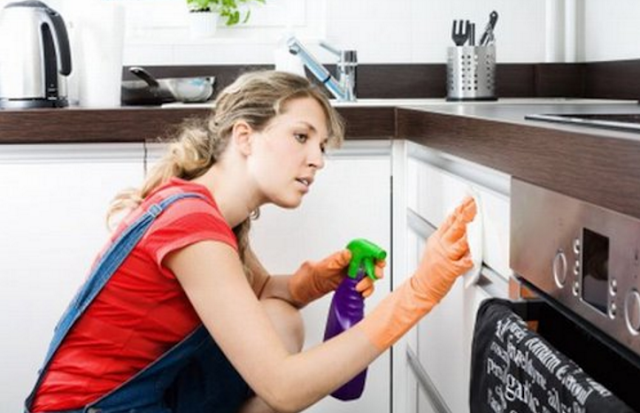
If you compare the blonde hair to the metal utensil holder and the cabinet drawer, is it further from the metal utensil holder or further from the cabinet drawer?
the metal utensil holder

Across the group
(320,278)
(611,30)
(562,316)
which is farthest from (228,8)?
(562,316)

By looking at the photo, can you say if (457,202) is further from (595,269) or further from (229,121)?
(595,269)

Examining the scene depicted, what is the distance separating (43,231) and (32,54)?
435 mm

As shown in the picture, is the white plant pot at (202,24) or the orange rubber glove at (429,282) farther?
the white plant pot at (202,24)

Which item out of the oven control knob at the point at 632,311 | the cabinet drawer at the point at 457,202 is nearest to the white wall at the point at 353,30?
the cabinet drawer at the point at 457,202

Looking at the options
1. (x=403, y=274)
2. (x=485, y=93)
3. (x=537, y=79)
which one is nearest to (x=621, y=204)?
(x=403, y=274)

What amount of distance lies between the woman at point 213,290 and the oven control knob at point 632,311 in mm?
518

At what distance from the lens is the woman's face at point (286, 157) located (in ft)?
5.12

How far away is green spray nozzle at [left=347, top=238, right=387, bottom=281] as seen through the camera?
170 cm

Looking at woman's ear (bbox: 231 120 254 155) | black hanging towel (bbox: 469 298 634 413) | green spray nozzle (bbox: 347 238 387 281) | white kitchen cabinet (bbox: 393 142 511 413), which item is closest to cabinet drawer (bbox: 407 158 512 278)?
white kitchen cabinet (bbox: 393 142 511 413)

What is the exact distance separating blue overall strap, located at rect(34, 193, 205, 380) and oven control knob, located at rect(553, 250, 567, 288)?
26.1 inches

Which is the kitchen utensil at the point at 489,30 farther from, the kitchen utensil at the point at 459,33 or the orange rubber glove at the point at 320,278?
the orange rubber glove at the point at 320,278

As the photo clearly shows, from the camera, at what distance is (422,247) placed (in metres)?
1.86

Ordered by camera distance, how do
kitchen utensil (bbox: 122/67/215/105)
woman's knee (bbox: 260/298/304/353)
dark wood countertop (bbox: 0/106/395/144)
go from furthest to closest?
1. kitchen utensil (bbox: 122/67/215/105)
2. dark wood countertop (bbox: 0/106/395/144)
3. woman's knee (bbox: 260/298/304/353)
